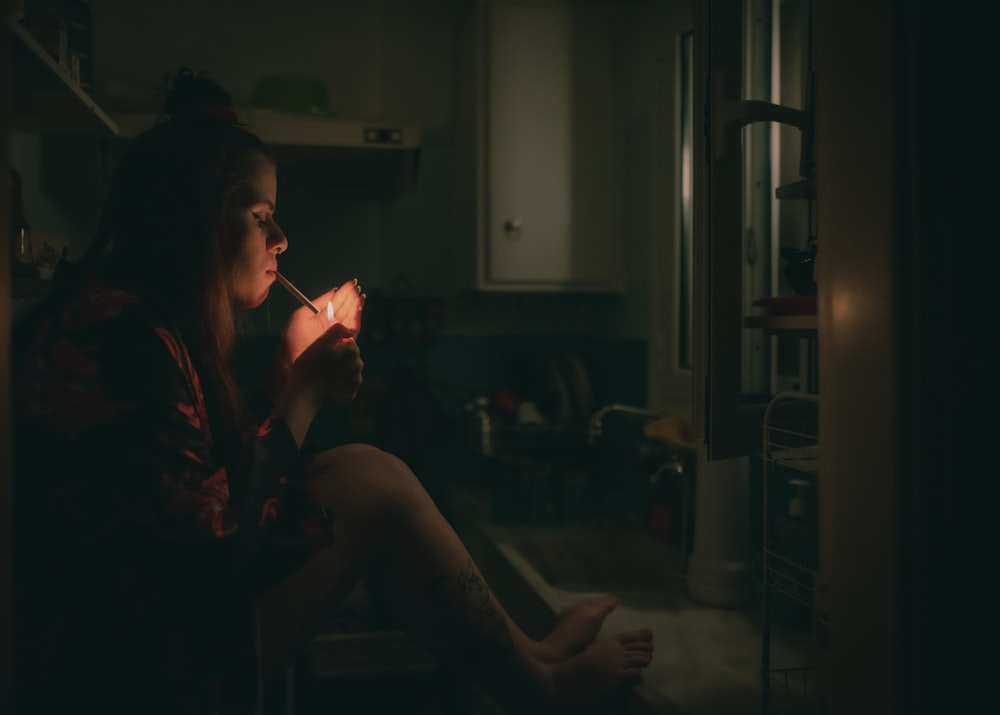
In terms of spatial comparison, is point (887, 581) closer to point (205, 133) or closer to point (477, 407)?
point (205, 133)

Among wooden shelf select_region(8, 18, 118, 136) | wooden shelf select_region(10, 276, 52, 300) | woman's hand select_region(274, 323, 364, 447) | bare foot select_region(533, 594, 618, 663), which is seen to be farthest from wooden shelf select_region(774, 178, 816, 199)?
wooden shelf select_region(10, 276, 52, 300)

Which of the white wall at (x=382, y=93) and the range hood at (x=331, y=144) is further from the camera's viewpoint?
the white wall at (x=382, y=93)

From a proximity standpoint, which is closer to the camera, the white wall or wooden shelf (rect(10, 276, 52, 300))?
wooden shelf (rect(10, 276, 52, 300))

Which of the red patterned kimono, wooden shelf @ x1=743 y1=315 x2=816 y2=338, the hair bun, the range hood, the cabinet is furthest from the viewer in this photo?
the cabinet

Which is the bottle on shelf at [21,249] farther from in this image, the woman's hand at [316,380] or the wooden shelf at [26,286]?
the woman's hand at [316,380]

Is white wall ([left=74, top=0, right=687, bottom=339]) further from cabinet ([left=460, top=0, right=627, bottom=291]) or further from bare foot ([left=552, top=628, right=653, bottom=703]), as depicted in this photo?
bare foot ([left=552, top=628, right=653, bottom=703])

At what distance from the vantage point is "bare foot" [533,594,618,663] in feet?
4.54

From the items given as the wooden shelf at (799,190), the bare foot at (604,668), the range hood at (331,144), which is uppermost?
the range hood at (331,144)

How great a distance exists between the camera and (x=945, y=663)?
738mm

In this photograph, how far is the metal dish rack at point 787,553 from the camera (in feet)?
3.58

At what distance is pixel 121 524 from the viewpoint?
0.98 metres

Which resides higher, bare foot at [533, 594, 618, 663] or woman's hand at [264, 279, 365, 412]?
woman's hand at [264, 279, 365, 412]

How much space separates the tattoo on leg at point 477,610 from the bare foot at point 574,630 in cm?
12

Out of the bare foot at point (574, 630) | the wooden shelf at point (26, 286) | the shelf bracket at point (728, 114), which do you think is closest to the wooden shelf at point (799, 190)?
the shelf bracket at point (728, 114)
